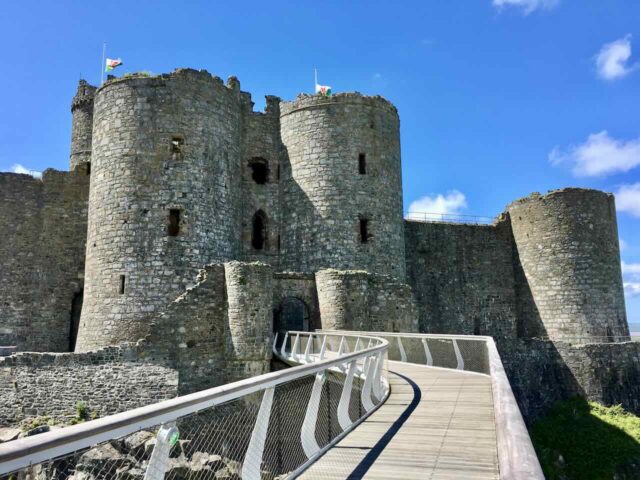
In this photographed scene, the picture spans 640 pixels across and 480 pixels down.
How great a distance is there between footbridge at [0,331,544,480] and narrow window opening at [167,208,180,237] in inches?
315

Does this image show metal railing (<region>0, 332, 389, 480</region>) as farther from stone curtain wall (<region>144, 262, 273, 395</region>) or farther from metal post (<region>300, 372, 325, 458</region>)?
stone curtain wall (<region>144, 262, 273, 395</region>)

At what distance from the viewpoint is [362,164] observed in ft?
75.7

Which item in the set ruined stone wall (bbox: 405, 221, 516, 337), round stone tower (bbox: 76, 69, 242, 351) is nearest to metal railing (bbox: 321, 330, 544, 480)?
round stone tower (bbox: 76, 69, 242, 351)

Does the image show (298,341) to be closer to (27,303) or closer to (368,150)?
(368,150)

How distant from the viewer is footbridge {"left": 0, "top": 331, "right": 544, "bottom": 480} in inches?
117

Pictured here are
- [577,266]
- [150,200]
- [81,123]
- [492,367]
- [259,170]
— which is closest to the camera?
[492,367]

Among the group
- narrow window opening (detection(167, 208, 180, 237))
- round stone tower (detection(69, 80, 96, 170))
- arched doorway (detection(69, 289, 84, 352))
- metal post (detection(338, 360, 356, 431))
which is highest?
round stone tower (detection(69, 80, 96, 170))

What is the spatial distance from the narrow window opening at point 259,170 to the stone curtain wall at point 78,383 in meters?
9.64

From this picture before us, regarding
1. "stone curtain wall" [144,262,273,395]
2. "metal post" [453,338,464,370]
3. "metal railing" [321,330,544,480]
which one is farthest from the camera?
"stone curtain wall" [144,262,273,395]

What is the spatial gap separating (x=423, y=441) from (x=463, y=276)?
74.9 ft

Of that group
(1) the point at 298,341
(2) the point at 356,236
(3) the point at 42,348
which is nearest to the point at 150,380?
(1) the point at 298,341

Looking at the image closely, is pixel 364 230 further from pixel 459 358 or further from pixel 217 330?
pixel 459 358

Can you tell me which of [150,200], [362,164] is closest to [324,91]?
[362,164]

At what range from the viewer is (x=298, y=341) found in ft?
53.5
